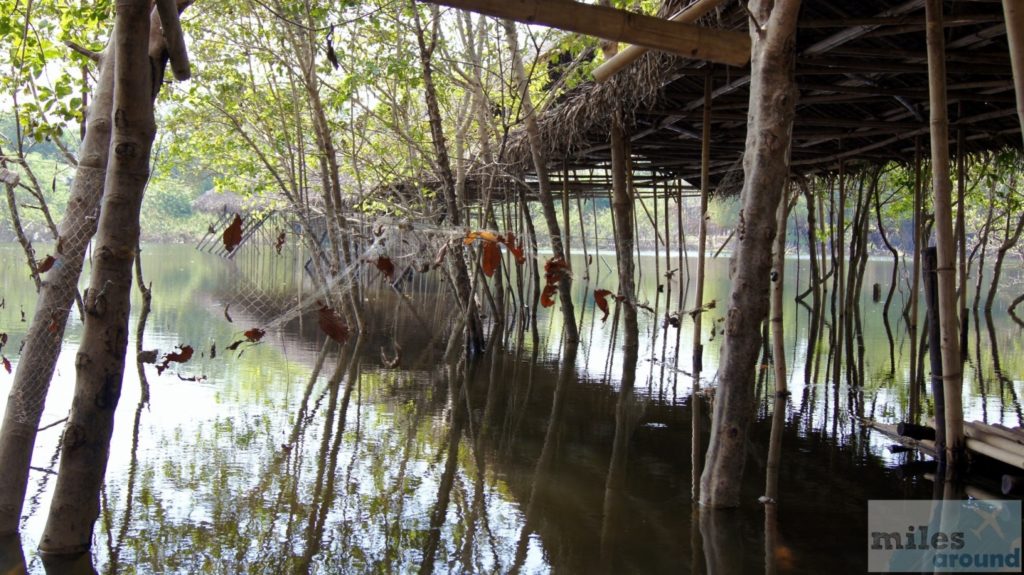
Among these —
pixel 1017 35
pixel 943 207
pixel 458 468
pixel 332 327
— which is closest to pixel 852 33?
pixel 943 207

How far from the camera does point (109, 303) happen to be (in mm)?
3555

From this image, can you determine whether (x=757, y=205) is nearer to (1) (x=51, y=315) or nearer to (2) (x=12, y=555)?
(1) (x=51, y=315)

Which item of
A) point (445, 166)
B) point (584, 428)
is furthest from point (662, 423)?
point (445, 166)

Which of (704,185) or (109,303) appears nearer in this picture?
(109,303)

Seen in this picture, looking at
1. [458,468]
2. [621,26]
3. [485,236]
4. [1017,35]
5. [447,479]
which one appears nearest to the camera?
[485,236]

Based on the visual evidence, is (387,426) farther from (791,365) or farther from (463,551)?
(791,365)

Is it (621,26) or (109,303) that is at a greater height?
(621,26)

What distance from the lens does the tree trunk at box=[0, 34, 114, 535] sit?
387 centimetres

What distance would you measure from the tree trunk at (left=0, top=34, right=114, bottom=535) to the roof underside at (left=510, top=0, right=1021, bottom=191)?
4084mm

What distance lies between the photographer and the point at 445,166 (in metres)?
9.69

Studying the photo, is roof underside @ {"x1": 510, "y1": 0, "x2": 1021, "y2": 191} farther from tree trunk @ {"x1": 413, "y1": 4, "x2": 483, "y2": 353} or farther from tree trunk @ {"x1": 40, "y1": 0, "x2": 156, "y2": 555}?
tree trunk @ {"x1": 40, "y1": 0, "x2": 156, "y2": 555}

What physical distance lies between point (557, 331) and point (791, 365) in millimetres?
4197

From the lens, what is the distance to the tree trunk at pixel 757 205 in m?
4.20

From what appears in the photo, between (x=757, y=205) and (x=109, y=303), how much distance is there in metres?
2.91
